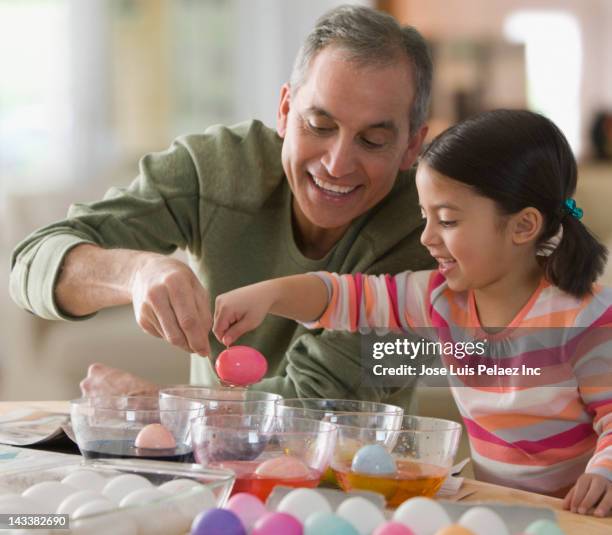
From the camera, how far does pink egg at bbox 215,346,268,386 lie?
4.07ft

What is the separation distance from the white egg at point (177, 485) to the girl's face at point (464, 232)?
603mm

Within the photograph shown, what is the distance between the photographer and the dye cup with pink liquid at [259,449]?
97cm

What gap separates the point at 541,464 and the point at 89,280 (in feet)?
2.36

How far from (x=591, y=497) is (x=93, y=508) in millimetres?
A: 540

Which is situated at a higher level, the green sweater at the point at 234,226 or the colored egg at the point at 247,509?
the green sweater at the point at 234,226

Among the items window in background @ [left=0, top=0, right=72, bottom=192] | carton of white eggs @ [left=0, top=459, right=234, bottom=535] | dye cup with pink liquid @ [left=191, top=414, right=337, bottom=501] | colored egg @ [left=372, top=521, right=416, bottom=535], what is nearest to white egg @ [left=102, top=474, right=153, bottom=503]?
carton of white eggs @ [left=0, top=459, right=234, bottom=535]

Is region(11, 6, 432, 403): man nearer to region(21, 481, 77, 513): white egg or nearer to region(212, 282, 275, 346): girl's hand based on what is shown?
region(212, 282, 275, 346): girl's hand

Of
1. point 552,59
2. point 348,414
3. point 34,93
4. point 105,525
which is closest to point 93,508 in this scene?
point 105,525

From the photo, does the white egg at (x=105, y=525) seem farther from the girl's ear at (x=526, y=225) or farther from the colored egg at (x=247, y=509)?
the girl's ear at (x=526, y=225)

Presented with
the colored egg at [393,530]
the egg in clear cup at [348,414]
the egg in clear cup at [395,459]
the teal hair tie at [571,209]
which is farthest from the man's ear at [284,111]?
the colored egg at [393,530]

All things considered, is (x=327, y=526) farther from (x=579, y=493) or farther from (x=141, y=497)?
(x=579, y=493)

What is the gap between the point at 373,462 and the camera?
1.00 m

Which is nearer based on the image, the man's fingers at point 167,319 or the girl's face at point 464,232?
the man's fingers at point 167,319

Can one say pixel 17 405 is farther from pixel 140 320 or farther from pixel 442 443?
pixel 442 443
